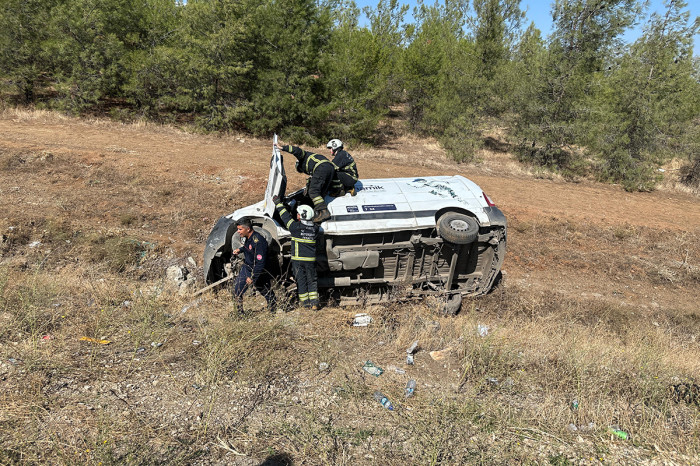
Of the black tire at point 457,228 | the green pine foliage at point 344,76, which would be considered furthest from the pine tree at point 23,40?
the black tire at point 457,228

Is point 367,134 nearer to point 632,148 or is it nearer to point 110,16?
point 632,148

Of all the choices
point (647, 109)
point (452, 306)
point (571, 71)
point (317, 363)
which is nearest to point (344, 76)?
point (571, 71)

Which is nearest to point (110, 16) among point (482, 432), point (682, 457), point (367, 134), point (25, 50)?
point (25, 50)

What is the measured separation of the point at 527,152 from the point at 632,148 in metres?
3.50

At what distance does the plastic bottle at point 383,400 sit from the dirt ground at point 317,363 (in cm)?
8

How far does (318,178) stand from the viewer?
561 cm

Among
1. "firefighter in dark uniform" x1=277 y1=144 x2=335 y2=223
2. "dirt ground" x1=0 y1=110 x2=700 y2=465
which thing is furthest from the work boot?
"dirt ground" x1=0 y1=110 x2=700 y2=465

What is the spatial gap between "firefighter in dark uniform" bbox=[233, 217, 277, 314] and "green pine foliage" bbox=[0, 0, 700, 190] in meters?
11.8

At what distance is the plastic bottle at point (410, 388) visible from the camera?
3867mm

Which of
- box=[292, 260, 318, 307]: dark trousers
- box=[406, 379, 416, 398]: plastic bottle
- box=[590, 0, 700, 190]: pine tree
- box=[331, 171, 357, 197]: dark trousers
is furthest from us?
box=[590, 0, 700, 190]: pine tree

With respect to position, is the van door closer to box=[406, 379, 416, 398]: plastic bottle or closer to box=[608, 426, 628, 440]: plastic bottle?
box=[406, 379, 416, 398]: plastic bottle

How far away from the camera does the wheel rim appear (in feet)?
18.2

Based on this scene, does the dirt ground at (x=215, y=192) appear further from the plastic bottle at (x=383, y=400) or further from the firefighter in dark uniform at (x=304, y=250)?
the plastic bottle at (x=383, y=400)

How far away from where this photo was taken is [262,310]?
17.9 feet
